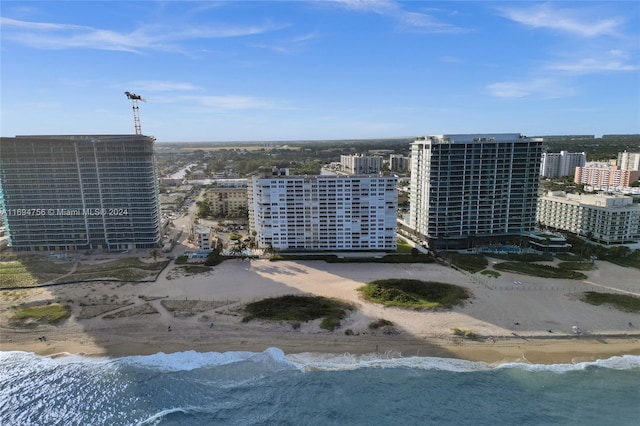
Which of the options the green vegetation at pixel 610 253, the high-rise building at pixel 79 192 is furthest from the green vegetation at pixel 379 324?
the high-rise building at pixel 79 192

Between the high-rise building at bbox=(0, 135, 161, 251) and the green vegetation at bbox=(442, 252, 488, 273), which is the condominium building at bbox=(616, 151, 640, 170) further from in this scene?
the high-rise building at bbox=(0, 135, 161, 251)

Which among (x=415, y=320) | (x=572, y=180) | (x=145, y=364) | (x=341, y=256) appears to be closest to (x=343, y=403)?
(x=415, y=320)

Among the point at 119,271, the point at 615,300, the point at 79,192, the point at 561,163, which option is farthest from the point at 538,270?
the point at 561,163

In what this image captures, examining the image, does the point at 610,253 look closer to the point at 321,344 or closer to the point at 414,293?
the point at 414,293

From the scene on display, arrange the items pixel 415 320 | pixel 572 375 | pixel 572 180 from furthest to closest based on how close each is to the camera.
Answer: pixel 572 180 < pixel 415 320 < pixel 572 375

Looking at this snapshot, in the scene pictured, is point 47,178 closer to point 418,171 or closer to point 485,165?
point 418,171

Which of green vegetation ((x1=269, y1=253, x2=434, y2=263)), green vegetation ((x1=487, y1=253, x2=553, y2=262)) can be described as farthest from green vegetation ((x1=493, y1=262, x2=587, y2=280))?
green vegetation ((x1=269, y1=253, x2=434, y2=263))

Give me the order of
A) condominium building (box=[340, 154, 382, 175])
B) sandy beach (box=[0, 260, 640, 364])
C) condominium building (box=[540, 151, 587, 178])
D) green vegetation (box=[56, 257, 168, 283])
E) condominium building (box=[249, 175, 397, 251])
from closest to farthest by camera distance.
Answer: sandy beach (box=[0, 260, 640, 364]) → green vegetation (box=[56, 257, 168, 283]) → condominium building (box=[249, 175, 397, 251]) → condominium building (box=[540, 151, 587, 178]) → condominium building (box=[340, 154, 382, 175])
